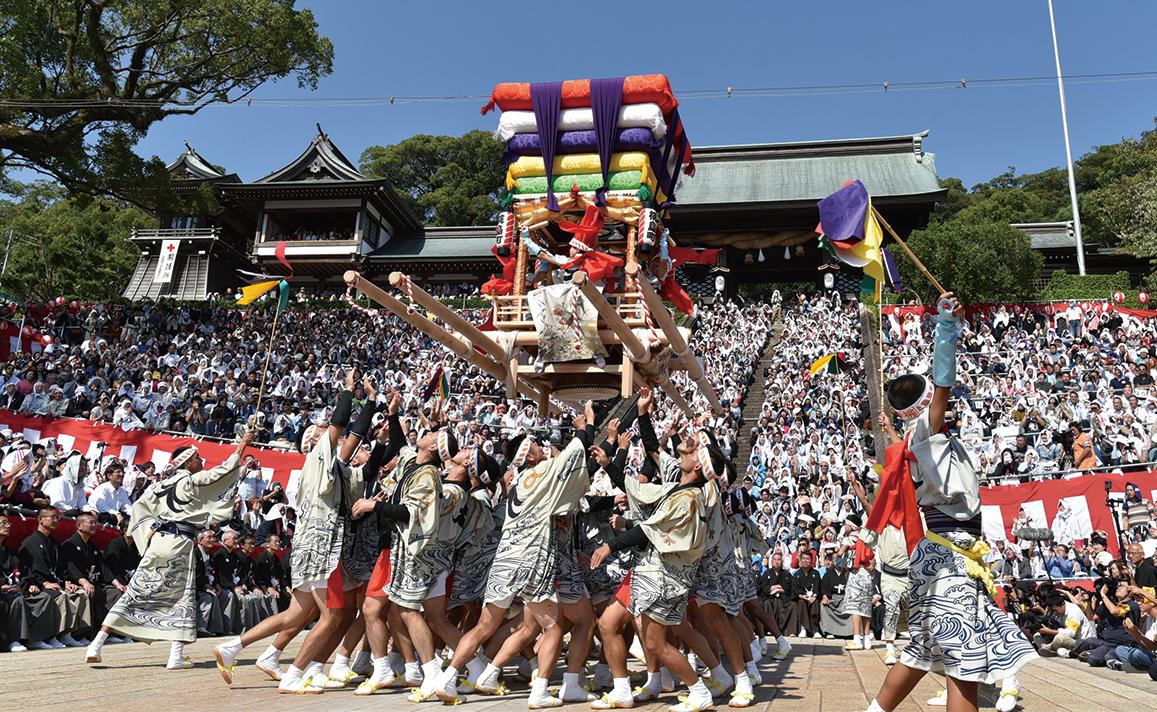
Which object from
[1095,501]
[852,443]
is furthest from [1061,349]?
[1095,501]

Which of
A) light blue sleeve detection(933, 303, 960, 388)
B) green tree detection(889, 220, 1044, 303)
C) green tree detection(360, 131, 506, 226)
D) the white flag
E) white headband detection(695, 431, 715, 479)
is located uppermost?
green tree detection(360, 131, 506, 226)

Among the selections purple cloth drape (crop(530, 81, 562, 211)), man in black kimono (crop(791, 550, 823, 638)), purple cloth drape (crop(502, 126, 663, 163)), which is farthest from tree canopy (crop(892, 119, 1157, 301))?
purple cloth drape (crop(530, 81, 562, 211))

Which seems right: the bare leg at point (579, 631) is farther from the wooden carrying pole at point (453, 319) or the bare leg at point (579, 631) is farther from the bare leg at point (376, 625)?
the wooden carrying pole at point (453, 319)

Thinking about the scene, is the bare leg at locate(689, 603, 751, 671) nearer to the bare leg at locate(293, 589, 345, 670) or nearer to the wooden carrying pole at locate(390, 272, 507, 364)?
the bare leg at locate(293, 589, 345, 670)

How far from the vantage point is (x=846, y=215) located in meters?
3.90

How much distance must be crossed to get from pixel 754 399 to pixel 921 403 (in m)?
14.4

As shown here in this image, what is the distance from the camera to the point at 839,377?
1666 cm

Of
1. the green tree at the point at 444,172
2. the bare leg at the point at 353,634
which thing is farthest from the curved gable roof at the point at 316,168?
the bare leg at the point at 353,634

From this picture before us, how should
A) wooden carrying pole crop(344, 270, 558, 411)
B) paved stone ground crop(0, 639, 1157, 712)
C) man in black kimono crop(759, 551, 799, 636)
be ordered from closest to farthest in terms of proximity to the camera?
1. paved stone ground crop(0, 639, 1157, 712)
2. wooden carrying pole crop(344, 270, 558, 411)
3. man in black kimono crop(759, 551, 799, 636)

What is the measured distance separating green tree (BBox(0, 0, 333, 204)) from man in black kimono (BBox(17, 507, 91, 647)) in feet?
41.6

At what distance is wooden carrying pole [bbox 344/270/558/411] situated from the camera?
5.88 meters

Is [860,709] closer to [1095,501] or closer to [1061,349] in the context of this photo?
[1095,501]

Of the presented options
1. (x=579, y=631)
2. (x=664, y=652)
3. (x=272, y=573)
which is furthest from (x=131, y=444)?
(x=664, y=652)

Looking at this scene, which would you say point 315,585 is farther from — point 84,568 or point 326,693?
point 84,568
